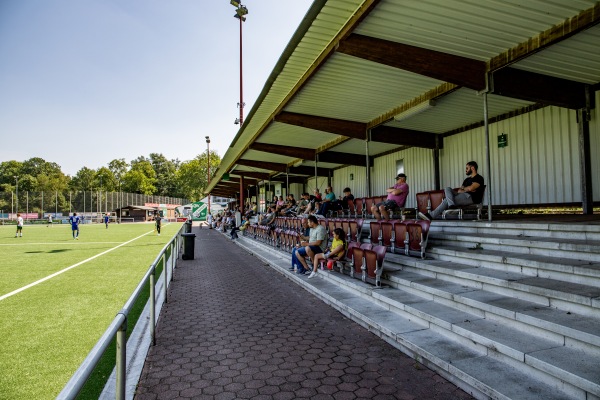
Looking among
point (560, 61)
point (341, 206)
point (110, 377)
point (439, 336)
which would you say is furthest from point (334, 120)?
point (110, 377)

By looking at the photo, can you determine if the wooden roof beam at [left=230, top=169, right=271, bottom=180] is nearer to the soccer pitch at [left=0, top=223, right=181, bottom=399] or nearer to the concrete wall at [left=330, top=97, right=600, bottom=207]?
the soccer pitch at [left=0, top=223, right=181, bottom=399]

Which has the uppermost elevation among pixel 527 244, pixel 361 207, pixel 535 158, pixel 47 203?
pixel 47 203

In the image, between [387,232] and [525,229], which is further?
[387,232]

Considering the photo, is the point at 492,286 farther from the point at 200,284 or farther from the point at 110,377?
the point at 200,284

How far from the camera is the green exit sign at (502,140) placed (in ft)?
34.8

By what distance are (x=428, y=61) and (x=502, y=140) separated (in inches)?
207

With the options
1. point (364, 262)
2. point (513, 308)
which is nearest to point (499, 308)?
point (513, 308)

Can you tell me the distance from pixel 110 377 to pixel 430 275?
15.5 feet

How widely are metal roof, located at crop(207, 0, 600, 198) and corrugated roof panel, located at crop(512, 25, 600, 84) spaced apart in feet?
0.06

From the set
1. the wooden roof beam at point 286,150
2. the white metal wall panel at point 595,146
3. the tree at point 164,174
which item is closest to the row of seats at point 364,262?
the white metal wall panel at point 595,146

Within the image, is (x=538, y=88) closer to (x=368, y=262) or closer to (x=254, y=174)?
(x=368, y=262)

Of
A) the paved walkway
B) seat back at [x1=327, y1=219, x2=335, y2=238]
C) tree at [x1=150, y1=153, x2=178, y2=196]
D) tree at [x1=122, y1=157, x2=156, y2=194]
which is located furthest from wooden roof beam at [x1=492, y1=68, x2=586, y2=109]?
tree at [x1=150, y1=153, x2=178, y2=196]

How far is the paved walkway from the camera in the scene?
3.30 m

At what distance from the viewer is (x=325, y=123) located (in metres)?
11.8
